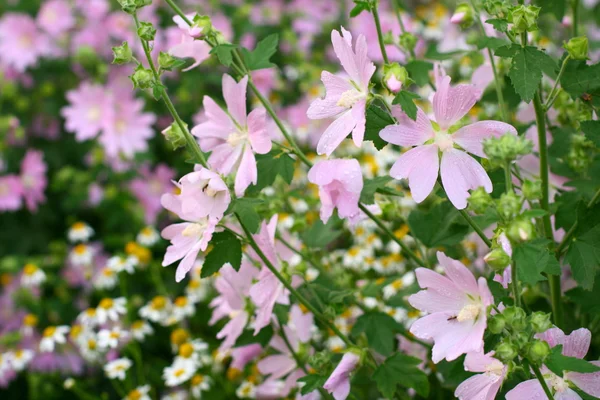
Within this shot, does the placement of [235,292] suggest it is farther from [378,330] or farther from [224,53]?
[224,53]

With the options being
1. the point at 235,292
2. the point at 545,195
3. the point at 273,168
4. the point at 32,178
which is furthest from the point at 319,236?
the point at 32,178

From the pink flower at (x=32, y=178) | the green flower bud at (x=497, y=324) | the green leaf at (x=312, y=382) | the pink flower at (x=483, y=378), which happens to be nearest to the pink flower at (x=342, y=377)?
the green leaf at (x=312, y=382)

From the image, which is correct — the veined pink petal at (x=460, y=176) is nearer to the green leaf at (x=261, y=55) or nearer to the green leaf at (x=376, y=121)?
the green leaf at (x=376, y=121)

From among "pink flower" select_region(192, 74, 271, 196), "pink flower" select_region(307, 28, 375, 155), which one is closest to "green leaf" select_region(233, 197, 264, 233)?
"pink flower" select_region(192, 74, 271, 196)

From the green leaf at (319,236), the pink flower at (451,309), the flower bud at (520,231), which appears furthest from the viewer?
the green leaf at (319,236)

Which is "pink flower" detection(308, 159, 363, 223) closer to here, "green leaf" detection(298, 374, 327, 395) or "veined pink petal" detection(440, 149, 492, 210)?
"veined pink petal" detection(440, 149, 492, 210)

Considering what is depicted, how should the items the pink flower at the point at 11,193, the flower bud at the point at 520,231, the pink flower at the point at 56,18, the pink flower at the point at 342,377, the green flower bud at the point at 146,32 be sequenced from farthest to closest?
the pink flower at the point at 56,18 → the pink flower at the point at 11,193 → the pink flower at the point at 342,377 → the green flower bud at the point at 146,32 → the flower bud at the point at 520,231

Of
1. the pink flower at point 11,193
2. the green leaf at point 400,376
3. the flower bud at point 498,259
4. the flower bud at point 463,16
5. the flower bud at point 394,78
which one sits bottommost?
the pink flower at point 11,193
